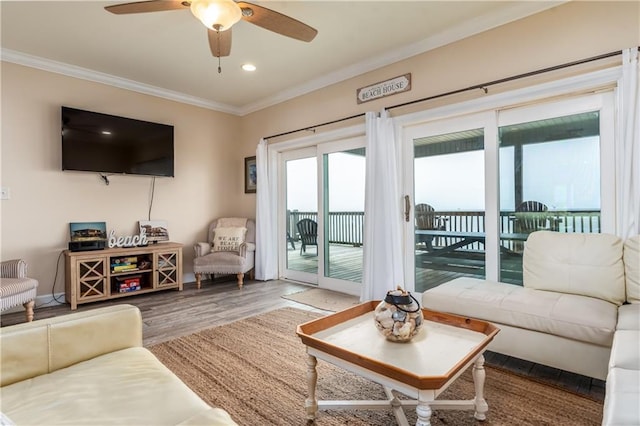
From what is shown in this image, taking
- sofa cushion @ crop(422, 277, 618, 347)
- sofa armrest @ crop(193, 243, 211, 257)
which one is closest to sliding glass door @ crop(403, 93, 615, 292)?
sofa cushion @ crop(422, 277, 618, 347)

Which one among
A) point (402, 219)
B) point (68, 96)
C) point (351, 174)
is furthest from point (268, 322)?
point (68, 96)

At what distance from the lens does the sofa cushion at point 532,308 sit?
1771 millimetres

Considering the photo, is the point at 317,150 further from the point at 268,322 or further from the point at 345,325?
the point at 345,325

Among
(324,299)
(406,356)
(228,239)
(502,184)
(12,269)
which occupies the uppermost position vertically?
(502,184)

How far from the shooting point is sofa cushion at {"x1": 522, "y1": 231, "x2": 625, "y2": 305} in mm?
2066

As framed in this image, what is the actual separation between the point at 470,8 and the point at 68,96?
4.33 m

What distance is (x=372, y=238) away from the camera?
3516 millimetres

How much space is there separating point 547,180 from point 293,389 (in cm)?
256

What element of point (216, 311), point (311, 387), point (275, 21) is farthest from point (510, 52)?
point (216, 311)

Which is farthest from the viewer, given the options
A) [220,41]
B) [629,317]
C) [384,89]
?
[384,89]

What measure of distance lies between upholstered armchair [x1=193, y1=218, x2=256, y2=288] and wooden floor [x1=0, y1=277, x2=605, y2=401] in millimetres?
248

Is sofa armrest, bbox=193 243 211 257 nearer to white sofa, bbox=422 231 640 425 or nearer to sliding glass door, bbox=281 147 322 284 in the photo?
sliding glass door, bbox=281 147 322 284

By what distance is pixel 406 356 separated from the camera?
55.5 inches

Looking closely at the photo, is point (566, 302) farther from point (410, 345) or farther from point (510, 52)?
point (510, 52)
